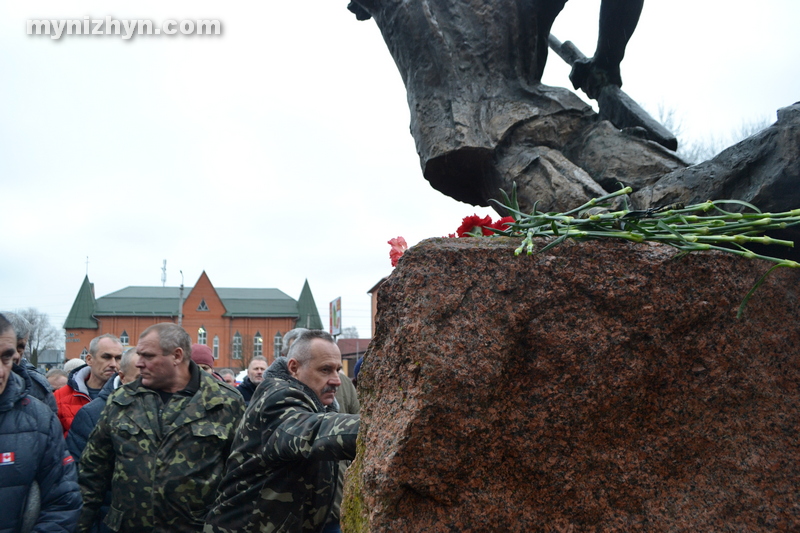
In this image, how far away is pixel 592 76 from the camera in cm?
370

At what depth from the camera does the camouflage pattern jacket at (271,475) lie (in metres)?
2.08

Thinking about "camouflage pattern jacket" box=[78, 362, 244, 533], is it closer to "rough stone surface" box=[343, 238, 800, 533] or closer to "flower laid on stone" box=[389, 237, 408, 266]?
"flower laid on stone" box=[389, 237, 408, 266]

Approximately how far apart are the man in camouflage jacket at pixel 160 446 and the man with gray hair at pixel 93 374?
1065 millimetres

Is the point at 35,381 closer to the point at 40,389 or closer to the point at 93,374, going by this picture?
the point at 40,389

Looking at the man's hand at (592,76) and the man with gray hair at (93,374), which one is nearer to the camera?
the man's hand at (592,76)

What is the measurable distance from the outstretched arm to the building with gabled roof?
44.5 m

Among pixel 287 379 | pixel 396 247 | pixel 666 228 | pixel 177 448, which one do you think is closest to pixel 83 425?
pixel 177 448

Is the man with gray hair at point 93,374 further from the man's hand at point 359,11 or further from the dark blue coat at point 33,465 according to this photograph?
the man's hand at point 359,11

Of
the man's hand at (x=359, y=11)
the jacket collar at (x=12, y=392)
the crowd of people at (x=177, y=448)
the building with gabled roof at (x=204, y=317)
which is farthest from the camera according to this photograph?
the building with gabled roof at (x=204, y=317)

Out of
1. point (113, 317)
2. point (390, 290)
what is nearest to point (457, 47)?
point (390, 290)

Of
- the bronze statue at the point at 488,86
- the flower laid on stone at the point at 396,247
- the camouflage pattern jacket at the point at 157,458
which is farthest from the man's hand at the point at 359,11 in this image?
the camouflage pattern jacket at the point at 157,458

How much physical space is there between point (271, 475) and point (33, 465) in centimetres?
108

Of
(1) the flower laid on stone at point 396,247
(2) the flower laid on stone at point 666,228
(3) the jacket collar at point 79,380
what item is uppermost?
(1) the flower laid on stone at point 396,247

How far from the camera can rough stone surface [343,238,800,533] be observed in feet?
4.71
